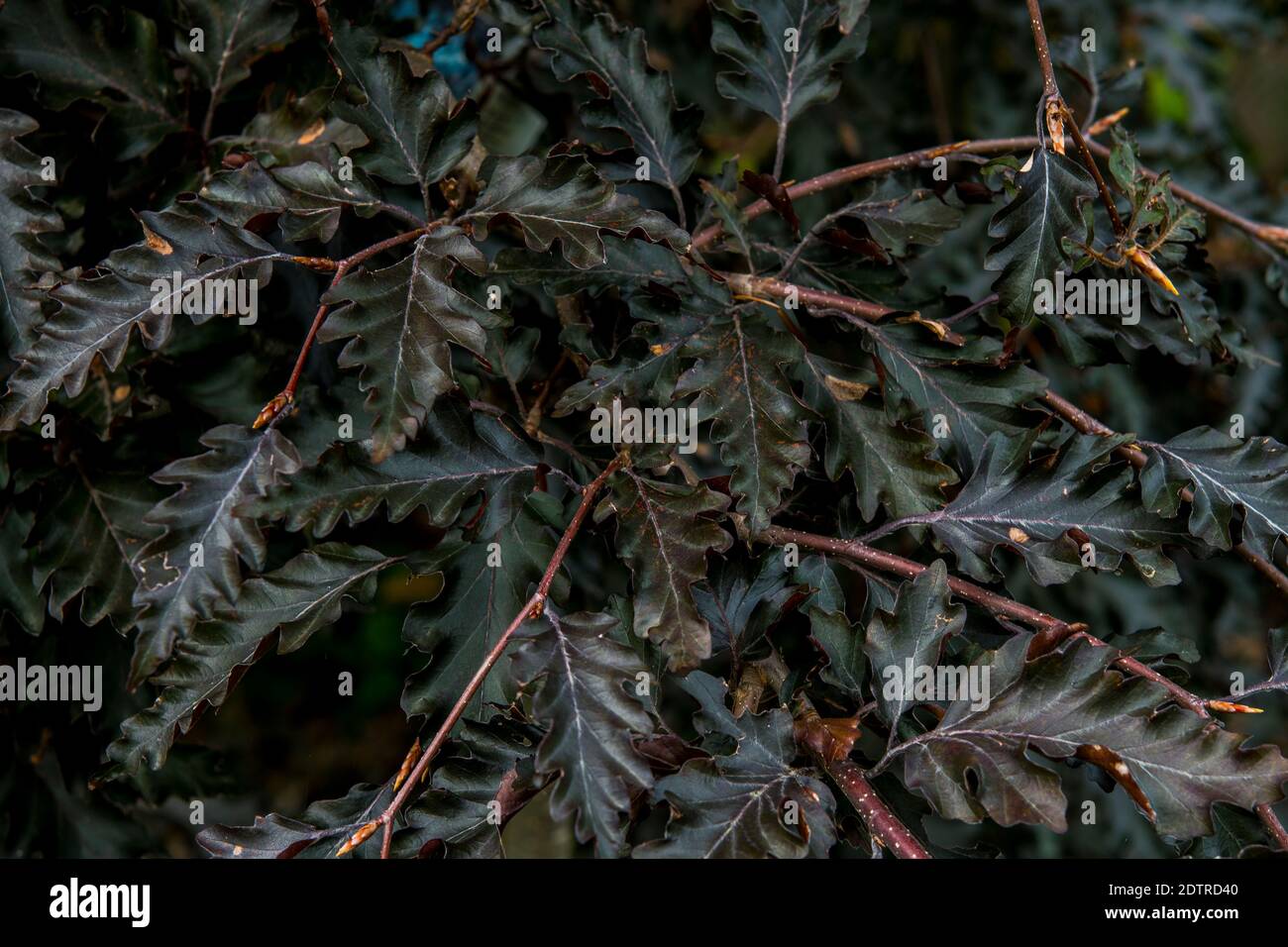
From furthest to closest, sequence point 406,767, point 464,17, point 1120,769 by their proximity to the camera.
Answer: point 464,17 < point 406,767 < point 1120,769

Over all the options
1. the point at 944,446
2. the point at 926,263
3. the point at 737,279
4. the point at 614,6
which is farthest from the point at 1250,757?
the point at 614,6

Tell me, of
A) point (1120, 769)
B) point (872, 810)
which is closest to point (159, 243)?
point (872, 810)

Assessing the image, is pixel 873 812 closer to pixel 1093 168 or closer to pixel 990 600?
pixel 990 600

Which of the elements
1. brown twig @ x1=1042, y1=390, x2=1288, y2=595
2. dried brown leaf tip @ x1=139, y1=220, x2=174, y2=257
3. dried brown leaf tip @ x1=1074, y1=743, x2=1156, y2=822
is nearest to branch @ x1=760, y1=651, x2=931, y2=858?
dried brown leaf tip @ x1=1074, y1=743, x2=1156, y2=822

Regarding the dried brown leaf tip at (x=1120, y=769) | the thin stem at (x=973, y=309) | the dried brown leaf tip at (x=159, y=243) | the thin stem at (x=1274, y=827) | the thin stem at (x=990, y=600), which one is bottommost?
the thin stem at (x=1274, y=827)

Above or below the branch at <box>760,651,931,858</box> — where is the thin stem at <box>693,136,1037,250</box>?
above

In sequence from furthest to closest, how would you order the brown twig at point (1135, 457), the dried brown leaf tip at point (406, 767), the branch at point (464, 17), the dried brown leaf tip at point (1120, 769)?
the branch at point (464, 17) → the brown twig at point (1135, 457) → the dried brown leaf tip at point (406, 767) → the dried brown leaf tip at point (1120, 769)

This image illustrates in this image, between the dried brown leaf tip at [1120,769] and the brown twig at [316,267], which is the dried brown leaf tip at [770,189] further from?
the dried brown leaf tip at [1120,769]

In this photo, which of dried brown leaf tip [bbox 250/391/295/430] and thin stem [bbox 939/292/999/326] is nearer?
dried brown leaf tip [bbox 250/391/295/430]

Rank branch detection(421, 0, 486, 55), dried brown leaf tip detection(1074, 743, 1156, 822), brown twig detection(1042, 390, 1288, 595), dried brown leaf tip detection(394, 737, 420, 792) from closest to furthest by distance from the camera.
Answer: dried brown leaf tip detection(1074, 743, 1156, 822) < dried brown leaf tip detection(394, 737, 420, 792) < brown twig detection(1042, 390, 1288, 595) < branch detection(421, 0, 486, 55)

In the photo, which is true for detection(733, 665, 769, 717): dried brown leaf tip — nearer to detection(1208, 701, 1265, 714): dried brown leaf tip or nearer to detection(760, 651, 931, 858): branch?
detection(760, 651, 931, 858): branch

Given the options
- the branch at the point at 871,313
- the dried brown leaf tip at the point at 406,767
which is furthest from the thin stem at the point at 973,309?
the dried brown leaf tip at the point at 406,767

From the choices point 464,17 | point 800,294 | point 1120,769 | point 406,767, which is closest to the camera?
point 1120,769
